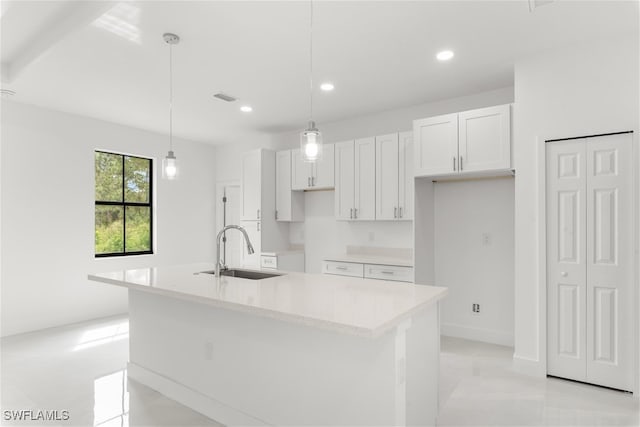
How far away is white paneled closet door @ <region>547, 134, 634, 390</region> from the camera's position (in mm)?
2773

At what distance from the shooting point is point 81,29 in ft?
8.58

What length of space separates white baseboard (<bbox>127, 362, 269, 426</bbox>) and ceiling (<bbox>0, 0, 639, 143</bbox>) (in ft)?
8.75

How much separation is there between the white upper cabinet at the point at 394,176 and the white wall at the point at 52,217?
370 centimetres

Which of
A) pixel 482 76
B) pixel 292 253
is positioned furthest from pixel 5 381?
pixel 482 76

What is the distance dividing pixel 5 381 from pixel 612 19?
558cm

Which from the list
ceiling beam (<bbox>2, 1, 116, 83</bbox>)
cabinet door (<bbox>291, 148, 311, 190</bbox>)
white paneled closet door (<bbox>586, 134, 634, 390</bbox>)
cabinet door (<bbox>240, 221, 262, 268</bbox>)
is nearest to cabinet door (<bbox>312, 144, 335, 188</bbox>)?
cabinet door (<bbox>291, 148, 311, 190</bbox>)

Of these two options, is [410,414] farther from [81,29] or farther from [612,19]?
[81,29]

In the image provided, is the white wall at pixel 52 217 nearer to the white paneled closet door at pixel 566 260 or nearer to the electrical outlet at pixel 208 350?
the electrical outlet at pixel 208 350

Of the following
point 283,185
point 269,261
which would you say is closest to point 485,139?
point 283,185

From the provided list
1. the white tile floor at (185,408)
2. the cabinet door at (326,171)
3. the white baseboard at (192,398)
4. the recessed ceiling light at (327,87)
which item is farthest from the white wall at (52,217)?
the recessed ceiling light at (327,87)

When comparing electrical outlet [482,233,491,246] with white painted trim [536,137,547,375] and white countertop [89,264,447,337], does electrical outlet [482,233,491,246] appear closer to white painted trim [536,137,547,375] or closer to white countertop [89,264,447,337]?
white painted trim [536,137,547,375]

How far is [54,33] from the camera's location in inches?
111

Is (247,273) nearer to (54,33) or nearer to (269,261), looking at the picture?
(269,261)

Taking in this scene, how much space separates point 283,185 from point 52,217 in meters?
3.02
